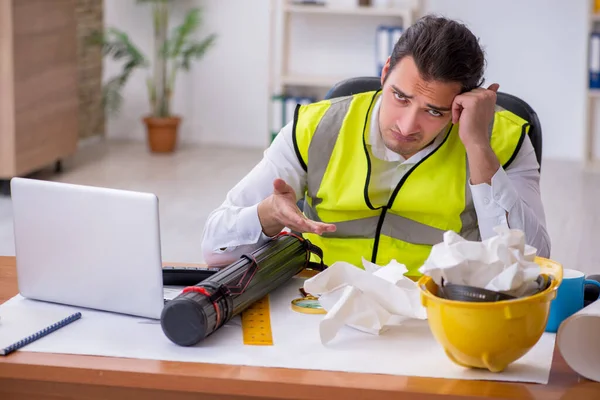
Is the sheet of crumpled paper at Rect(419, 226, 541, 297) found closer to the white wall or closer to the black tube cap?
the black tube cap

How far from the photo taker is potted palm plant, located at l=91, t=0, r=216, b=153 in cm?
598

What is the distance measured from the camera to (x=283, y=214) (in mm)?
1595

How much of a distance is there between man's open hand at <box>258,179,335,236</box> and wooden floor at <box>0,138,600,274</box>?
2.17 metres

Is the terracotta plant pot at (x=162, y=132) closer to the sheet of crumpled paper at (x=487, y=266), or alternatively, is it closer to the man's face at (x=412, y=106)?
the man's face at (x=412, y=106)

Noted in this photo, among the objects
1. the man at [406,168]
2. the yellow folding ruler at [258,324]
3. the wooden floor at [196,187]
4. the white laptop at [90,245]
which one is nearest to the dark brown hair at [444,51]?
the man at [406,168]

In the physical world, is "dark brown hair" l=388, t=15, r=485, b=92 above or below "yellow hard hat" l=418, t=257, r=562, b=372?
above


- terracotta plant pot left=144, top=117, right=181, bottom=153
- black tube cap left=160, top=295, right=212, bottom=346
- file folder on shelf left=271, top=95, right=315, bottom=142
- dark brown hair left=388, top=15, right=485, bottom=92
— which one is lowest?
terracotta plant pot left=144, top=117, right=181, bottom=153

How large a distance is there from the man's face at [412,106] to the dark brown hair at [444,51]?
0.02 m

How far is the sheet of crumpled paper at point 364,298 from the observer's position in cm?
138

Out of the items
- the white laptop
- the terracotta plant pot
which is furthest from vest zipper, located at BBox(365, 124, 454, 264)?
the terracotta plant pot

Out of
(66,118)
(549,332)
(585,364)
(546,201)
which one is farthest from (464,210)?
(66,118)

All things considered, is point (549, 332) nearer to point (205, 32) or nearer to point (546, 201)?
point (546, 201)

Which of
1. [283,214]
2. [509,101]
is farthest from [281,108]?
[283,214]

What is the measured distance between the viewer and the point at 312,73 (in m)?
6.41
